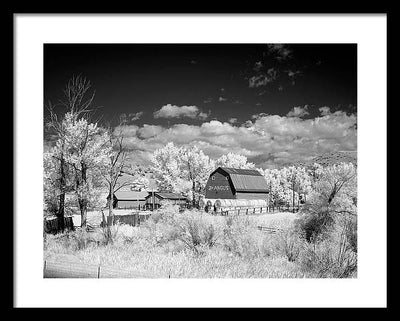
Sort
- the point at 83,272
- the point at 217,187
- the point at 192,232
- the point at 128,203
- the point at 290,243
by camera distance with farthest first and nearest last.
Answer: the point at 128,203 < the point at 217,187 < the point at 192,232 < the point at 290,243 < the point at 83,272

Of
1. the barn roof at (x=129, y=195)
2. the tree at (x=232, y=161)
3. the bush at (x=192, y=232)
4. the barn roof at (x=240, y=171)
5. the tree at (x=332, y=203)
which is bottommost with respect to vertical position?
the barn roof at (x=129, y=195)

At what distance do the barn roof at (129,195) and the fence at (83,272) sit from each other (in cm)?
2513

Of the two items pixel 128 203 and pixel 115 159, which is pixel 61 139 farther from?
pixel 128 203

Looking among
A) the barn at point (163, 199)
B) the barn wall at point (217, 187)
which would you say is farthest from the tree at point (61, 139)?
the barn at point (163, 199)

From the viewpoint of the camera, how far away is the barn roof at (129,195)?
1202 inches

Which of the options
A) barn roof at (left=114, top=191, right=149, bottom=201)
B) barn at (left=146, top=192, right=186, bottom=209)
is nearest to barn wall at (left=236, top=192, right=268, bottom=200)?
barn at (left=146, top=192, right=186, bottom=209)

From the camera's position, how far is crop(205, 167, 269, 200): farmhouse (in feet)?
71.7

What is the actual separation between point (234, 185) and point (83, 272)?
678 inches

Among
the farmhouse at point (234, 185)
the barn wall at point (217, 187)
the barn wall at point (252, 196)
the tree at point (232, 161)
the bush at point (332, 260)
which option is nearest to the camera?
the bush at point (332, 260)

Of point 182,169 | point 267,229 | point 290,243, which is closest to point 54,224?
point 290,243

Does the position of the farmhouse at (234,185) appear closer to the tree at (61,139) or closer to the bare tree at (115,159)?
the bare tree at (115,159)

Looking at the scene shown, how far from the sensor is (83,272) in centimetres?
558
